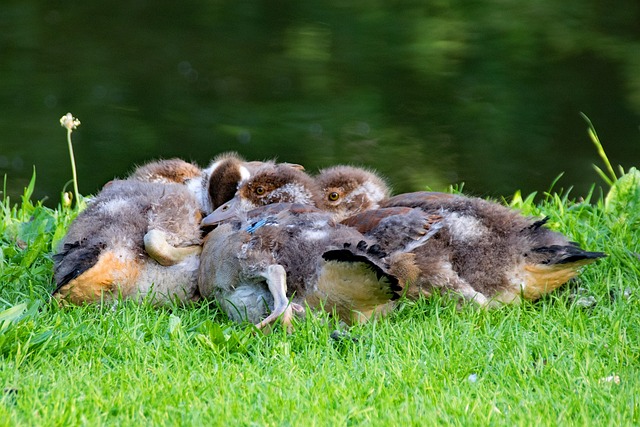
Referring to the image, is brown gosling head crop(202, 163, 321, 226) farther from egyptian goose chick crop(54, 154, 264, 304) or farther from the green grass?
the green grass

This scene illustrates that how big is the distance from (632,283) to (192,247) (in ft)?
8.08

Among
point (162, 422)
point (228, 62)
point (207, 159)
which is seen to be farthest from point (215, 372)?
point (228, 62)

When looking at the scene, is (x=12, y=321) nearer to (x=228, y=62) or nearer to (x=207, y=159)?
(x=207, y=159)

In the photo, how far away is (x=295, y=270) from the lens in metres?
5.00

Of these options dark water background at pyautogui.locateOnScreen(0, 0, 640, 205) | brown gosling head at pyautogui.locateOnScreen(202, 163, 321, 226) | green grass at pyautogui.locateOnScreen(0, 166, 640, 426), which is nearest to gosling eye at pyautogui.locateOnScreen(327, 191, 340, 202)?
brown gosling head at pyautogui.locateOnScreen(202, 163, 321, 226)

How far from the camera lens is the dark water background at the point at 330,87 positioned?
11828mm

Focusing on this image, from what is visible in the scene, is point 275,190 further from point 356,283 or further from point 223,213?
point 356,283

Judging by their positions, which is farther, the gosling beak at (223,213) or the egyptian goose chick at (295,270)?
the gosling beak at (223,213)

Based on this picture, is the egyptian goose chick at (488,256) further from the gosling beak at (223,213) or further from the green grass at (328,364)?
the gosling beak at (223,213)

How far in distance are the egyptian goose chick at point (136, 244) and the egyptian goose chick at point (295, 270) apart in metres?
0.22

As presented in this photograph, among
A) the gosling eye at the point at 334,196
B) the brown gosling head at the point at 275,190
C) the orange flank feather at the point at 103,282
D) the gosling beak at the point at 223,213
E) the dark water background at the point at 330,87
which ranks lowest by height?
the dark water background at the point at 330,87

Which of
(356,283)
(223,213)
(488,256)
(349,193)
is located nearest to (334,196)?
(349,193)

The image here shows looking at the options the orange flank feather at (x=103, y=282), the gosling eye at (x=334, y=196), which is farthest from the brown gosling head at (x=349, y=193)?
the orange flank feather at (x=103, y=282)

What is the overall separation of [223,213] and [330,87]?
330 inches
